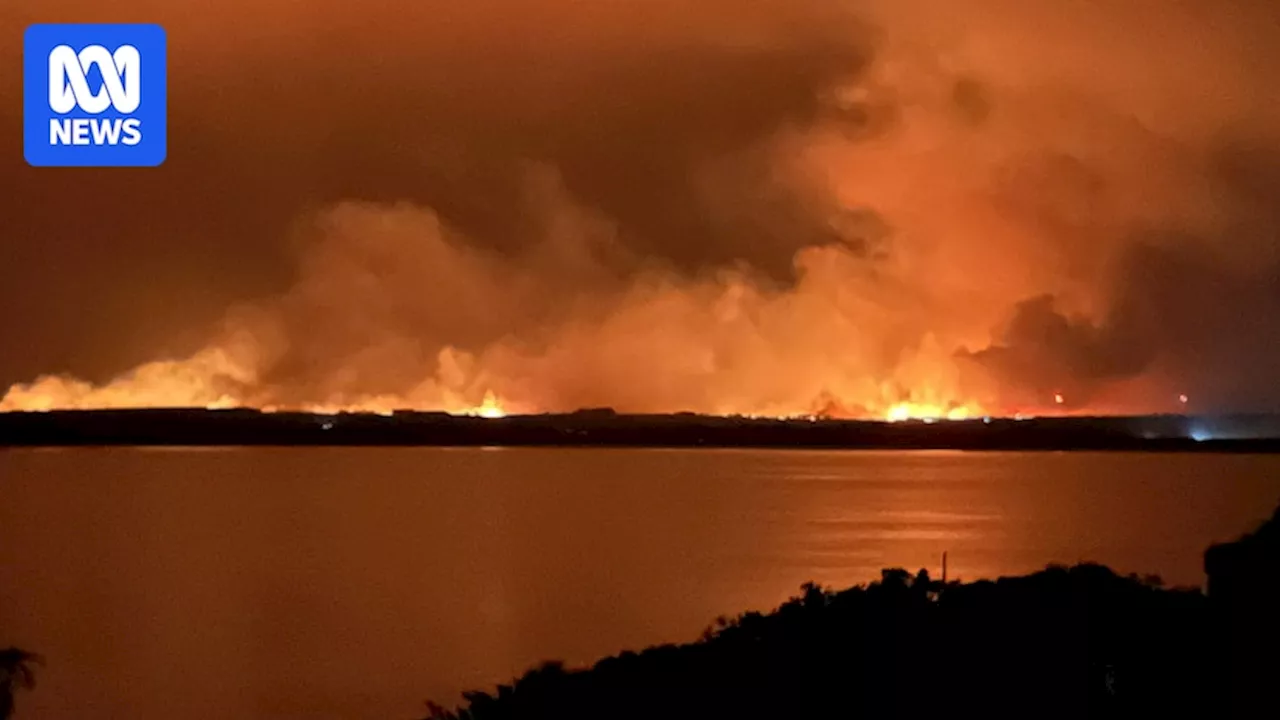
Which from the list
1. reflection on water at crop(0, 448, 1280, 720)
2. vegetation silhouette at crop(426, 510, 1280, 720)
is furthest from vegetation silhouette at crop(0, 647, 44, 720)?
reflection on water at crop(0, 448, 1280, 720)

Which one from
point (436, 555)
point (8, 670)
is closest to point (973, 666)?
point (8, 670)

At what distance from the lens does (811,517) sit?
54.4 ft

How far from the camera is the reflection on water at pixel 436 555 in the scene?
806cm

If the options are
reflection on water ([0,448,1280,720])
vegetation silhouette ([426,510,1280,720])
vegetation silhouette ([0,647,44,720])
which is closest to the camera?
vegetation silhouette ([426,510,1280,720])

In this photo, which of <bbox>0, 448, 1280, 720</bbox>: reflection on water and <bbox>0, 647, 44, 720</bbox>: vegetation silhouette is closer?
<bbox>0, 647, 44, 720</bbox>: vegetation silhouette

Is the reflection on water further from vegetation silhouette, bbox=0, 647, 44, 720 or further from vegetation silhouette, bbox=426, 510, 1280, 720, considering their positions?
vegetation silhouette, bbox=426, 510, 1280, 720

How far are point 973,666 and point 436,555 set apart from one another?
899 centimetres

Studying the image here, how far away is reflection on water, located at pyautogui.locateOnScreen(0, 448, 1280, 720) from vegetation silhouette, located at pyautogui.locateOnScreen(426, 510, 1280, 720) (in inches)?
119

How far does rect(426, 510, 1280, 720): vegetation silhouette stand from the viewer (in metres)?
4.02

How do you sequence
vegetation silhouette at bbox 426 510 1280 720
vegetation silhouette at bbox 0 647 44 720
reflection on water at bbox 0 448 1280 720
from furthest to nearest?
reflection on water at bbox 0 448 1280 720 → vegetation silhouette at bbox 0 647 44 720 → vegetation silhouette at bbox 426 510 1280 720

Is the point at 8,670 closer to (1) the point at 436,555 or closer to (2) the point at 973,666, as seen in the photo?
(2) the point at 973,666

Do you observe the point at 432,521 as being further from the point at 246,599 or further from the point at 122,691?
the point at 122,691

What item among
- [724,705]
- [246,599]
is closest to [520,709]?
[724,705]

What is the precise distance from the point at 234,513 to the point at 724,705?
12883 mm
